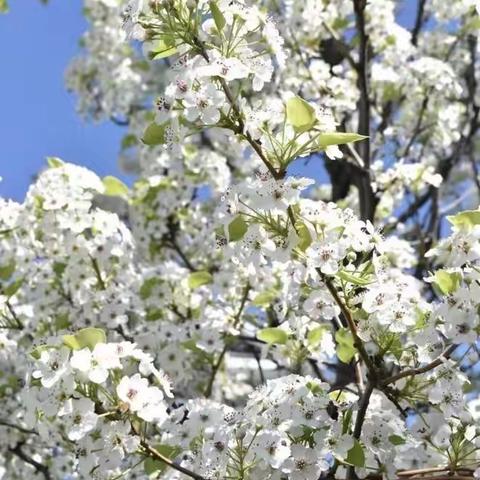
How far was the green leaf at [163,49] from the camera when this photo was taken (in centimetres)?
233

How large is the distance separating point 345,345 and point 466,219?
544mm

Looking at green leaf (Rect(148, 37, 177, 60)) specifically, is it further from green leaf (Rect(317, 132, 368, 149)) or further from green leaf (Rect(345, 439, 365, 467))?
green leaf (Rect(345, 439, 365, 467))

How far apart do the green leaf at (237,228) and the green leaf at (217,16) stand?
514 millimetres

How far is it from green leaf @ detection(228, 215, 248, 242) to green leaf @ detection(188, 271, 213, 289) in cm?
203

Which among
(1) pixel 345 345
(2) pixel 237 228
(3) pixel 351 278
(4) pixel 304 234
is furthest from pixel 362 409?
(2) pixel 237 228

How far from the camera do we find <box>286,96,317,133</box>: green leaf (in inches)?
84.7

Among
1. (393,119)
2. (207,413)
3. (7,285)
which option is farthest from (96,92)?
(207,413)

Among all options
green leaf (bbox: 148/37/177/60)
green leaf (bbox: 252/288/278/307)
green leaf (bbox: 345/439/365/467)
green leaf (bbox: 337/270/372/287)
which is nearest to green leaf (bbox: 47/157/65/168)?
green leaf (bbox: 252/288/278/307)

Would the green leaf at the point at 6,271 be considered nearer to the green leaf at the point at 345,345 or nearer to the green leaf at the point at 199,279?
the green leaf at the point at 199,279

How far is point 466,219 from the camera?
224cm

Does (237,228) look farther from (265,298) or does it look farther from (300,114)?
(265,298)

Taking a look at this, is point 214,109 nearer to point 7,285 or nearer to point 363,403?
point 363,403

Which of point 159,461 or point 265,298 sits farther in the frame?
point 265,298

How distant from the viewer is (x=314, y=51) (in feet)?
18.1
